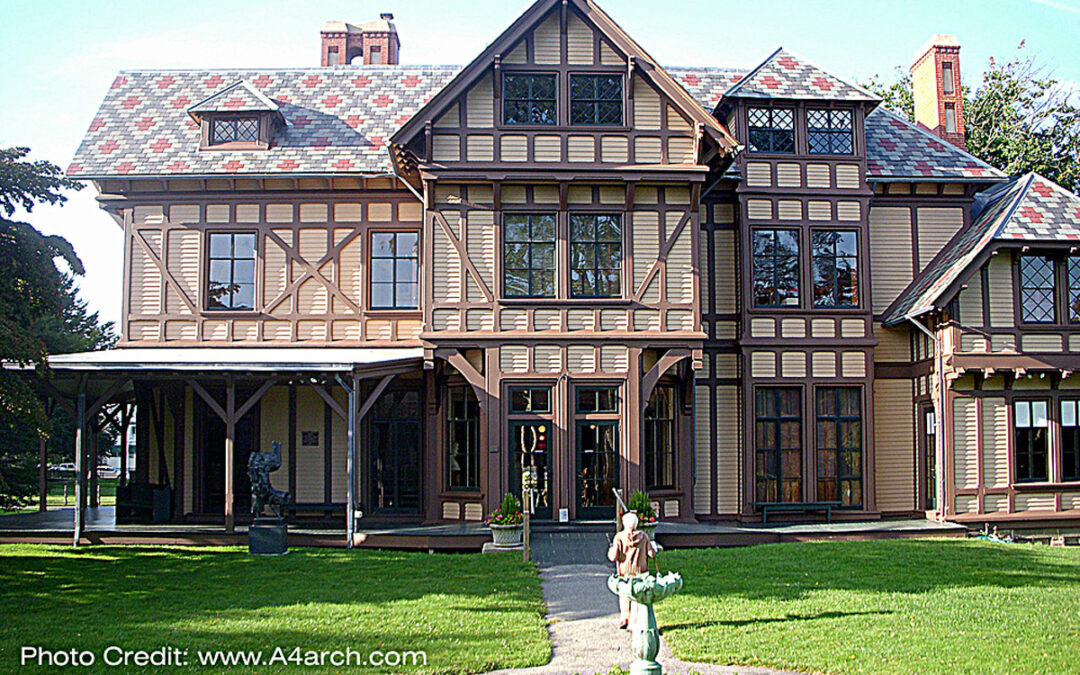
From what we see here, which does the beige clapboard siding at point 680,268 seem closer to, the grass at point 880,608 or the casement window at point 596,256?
the casement window at point 596,256

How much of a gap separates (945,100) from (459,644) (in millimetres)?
18780

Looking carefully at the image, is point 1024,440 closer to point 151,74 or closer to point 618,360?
point 618,360

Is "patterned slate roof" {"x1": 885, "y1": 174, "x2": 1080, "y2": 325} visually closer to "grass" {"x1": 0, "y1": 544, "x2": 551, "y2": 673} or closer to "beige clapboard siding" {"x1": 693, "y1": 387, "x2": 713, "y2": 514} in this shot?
"beige clapboard siding" {"x1": 693, "y1": 387, "x2": 713, "y2": 514}

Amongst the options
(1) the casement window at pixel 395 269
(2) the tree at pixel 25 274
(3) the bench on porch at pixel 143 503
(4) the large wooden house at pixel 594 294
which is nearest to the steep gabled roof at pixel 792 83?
(4) the large wooden house at pixel 594 294

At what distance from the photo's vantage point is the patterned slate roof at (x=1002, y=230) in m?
A: 18.0

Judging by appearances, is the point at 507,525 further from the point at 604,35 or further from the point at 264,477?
the point at 604,35

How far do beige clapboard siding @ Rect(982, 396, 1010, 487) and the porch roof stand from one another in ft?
36.2

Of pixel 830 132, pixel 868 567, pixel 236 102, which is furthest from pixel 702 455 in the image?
pixel 236 102

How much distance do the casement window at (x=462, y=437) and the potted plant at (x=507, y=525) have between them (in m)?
2.21

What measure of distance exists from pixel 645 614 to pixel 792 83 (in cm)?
1439

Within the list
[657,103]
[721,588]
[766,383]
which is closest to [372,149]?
[657,103]

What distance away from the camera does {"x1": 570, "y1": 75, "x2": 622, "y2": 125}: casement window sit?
59.1 ft

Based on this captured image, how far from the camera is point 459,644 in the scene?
9461 millimetres

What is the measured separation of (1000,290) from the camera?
18.4m
